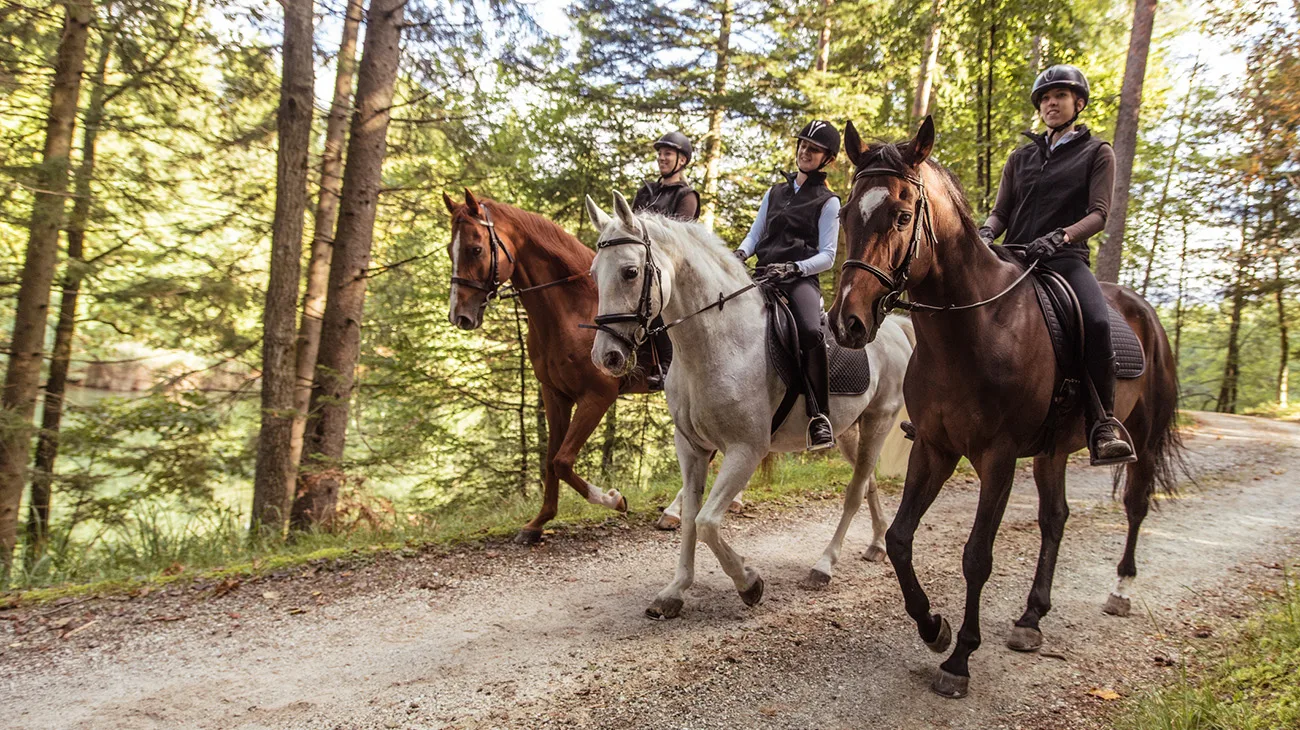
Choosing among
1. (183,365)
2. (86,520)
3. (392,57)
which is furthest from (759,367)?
(183,365)

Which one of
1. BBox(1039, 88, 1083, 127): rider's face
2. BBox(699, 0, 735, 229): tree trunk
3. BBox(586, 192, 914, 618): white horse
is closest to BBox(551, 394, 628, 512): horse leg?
BBox(586, 192, 914, 618): white horse

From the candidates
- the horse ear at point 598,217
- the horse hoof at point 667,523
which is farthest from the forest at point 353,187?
the horse ear at point 598,217

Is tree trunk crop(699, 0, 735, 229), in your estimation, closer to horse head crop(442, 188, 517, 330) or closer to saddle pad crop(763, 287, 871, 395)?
horse head crop(442, 188, 517, 330)

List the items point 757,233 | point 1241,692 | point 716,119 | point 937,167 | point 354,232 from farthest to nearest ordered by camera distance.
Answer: point 716,119
point 354,232
point 757,233
point 937,167
point 1241,692

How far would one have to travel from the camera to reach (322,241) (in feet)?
30.2

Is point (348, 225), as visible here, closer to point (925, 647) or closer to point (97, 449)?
point (97, 449)

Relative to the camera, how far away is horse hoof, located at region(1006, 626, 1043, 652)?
429cm

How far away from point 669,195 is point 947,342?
3.50 metres

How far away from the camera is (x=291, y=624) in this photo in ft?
14.7

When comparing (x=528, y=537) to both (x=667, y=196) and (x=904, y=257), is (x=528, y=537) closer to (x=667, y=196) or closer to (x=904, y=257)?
(x=667, y=196)

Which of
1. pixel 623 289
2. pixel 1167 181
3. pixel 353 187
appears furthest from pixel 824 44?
pixel 1167 181

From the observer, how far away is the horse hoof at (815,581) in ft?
17.4

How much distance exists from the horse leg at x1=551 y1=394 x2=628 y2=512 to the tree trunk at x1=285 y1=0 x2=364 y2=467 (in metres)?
3.86

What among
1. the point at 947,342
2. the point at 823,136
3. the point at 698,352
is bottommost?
the point at 698,352
